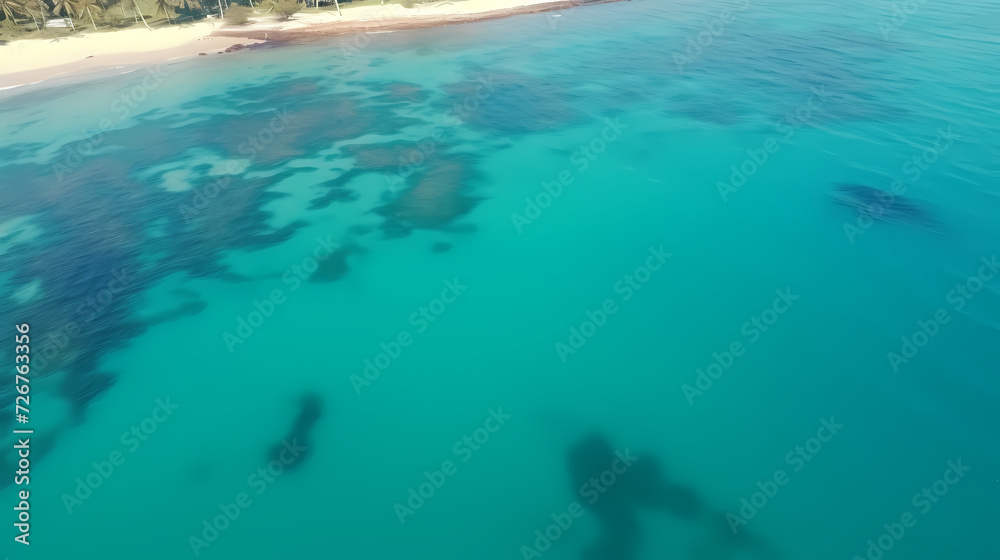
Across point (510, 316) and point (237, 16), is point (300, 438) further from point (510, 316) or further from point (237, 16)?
point (237, 16)

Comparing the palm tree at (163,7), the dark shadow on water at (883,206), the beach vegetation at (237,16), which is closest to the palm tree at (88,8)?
the palm tree at (163,7)

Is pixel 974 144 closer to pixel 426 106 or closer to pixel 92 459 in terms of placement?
pixel 426 106

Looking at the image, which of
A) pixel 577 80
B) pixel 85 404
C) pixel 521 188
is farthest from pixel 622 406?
pixel 577 80

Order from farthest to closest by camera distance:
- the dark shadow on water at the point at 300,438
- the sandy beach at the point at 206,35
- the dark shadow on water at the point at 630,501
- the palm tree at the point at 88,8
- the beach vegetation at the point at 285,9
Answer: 1. the beach vegetation at the point at 285,9
2. the palm tree at the point at 88,8
3. the sandy beach at the point at 206,35
4. the dark shadow on water at the point at 300,438
5. the dark shadow on water at the point at 630,501

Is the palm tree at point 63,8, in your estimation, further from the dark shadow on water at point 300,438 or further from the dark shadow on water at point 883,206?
the dark shadow on water at point 883,206

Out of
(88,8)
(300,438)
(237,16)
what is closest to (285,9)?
(237,16)
